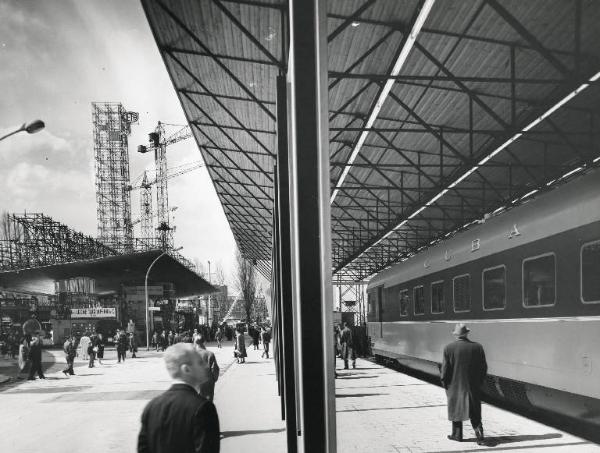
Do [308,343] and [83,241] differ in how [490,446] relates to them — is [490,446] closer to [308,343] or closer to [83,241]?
[308,343]

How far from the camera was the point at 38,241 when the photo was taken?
180ft

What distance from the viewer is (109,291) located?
63031mm

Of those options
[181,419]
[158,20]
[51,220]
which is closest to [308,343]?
[181,419]

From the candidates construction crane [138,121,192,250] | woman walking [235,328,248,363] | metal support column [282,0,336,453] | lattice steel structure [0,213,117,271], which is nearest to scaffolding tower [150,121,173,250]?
construction crane [138,121,192,250]

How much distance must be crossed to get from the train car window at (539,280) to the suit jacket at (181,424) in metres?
7.31

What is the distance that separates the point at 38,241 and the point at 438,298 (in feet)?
156

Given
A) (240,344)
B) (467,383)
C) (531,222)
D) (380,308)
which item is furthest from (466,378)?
(240,344)

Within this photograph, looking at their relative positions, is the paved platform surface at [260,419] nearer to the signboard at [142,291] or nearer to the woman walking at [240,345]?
the woman walking at [240,345]

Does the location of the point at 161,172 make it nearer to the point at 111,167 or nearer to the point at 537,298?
the point at 111,167

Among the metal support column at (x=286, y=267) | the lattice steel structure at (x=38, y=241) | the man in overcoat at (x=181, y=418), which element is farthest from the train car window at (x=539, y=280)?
the lattice steel structure at (x=38, y=241)

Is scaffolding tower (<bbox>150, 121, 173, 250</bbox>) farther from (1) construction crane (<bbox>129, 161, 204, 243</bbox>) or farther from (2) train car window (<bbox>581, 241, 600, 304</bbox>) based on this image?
(2) train car window (<bbox>581, 241, 600, 304</bbox>)

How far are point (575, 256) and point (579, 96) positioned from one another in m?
9.66

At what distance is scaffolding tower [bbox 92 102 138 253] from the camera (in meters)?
94.6

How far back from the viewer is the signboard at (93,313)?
4388 centimetres
